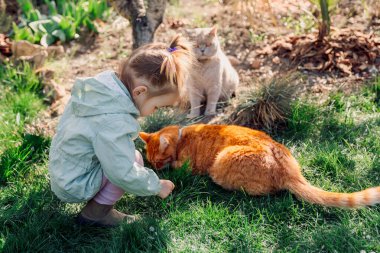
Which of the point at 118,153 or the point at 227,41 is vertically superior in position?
the point at 118,153

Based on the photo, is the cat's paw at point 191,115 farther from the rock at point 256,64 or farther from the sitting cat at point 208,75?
the rock at point 256,64

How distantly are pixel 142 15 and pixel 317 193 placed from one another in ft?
8.64

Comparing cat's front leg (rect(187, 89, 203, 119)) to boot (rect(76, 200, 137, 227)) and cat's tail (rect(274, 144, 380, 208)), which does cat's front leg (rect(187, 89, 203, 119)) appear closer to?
cat's tail (rect(274, 144, 380, 208))

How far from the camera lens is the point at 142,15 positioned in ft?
15.5

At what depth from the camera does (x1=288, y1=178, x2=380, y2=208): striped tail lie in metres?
2.99

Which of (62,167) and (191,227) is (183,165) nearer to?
(191,227)

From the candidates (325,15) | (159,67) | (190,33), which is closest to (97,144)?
(159,67)

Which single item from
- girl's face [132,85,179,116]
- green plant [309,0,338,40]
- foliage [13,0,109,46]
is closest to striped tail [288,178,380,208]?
girl's face [132,85,179,116]

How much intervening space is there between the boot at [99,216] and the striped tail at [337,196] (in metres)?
1.17

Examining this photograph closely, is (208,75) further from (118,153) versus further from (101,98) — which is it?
(118,153)

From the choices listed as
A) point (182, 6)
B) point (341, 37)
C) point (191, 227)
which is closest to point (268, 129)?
point (191, 227)

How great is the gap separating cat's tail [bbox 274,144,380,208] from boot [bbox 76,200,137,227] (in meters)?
1.11

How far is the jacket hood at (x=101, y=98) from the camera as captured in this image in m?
2.73

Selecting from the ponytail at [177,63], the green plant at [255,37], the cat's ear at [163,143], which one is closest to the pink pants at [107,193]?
the cat's ear at [163,143]
